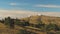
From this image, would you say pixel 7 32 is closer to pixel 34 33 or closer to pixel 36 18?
pixel 34 33

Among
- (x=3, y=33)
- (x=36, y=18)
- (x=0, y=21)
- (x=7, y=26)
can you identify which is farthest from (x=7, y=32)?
(x=36, y=18)

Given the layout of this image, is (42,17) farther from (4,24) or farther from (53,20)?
(4,24)

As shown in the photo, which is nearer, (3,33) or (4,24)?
(3,33)

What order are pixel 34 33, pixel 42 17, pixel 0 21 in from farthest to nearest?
pixel 42 17 < pixel 0 21 < pixel 34 33

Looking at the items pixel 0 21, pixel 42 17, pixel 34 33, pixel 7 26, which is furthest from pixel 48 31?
pixel 42 17

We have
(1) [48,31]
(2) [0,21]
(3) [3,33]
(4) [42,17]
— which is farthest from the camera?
(4) [42,17]

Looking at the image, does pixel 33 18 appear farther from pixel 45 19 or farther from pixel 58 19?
pixel 58 19

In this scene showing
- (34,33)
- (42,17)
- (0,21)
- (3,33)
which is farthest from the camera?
(42,17)

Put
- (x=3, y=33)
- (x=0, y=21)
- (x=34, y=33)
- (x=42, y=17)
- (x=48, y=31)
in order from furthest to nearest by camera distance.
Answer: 1. (x=42, y=17)
2. (x=0, y=21)
3. (x=48, y=31)
4. (x=34, y=33)
5. (x=3, y=33)

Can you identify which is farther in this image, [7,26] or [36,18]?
[36,18]
